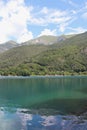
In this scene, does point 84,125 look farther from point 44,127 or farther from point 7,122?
point 7,122

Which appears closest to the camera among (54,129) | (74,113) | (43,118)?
(54,129)

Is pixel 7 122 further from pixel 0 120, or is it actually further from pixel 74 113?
pixel 74 113

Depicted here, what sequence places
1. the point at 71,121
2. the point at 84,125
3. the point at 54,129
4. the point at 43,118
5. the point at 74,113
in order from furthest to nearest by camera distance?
the point at 74,113, the point at 43,118, the point at 71,121, the point at 84,125, the point at 54,129

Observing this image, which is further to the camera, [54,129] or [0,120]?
[0,120]

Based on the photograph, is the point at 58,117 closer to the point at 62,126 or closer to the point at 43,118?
the point at 43,118

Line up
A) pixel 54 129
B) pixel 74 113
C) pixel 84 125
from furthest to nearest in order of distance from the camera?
pixel 74 113 → pixel 84 125 → pixel 54 129

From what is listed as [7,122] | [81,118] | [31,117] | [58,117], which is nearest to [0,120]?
[7,122]

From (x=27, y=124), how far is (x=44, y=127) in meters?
3.57

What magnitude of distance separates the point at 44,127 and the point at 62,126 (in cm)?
256

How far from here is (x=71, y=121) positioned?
42719 mm

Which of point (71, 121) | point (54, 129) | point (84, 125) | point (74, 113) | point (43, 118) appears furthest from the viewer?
point (74, 113)

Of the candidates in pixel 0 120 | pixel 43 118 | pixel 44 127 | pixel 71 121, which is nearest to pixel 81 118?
pixel 71 121

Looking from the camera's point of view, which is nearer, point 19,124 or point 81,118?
point 19,124

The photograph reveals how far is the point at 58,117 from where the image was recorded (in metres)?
46.9
